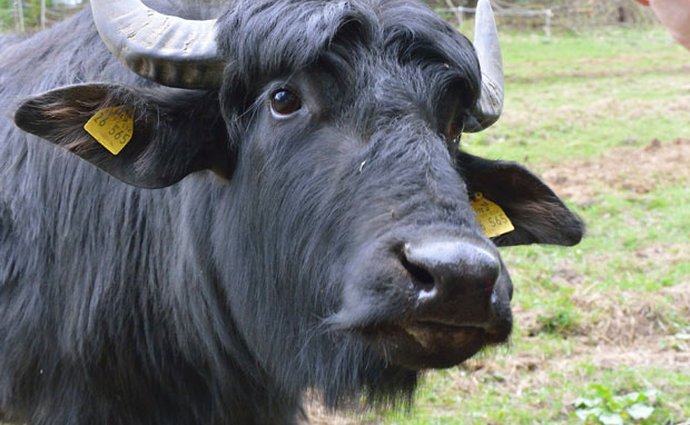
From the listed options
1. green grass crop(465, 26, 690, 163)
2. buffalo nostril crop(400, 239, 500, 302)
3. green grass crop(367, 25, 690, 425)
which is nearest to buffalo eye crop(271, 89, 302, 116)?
buffalo nostril crop(400, 239, 500, 302)

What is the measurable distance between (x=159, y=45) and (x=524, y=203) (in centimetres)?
185

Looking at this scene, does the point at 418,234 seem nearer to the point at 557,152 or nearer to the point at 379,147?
the point at 379,147

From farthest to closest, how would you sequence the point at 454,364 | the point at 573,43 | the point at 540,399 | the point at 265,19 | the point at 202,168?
the point at 573,43 < the point at 540,399 < the point at 202,168 < the point at 265,19 < the point at 454,364

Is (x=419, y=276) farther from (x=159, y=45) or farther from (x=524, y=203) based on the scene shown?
(x=524, y=203)

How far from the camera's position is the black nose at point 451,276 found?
2.77 meters

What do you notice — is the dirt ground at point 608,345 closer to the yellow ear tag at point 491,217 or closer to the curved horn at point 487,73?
the yellow ear tag at point 491,217

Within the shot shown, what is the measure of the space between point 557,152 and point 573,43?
1808 centimetres

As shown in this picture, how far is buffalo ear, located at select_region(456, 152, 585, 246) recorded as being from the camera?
4301 millimetres

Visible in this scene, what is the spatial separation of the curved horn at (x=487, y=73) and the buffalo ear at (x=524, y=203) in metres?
0.21

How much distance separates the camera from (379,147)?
130 inches

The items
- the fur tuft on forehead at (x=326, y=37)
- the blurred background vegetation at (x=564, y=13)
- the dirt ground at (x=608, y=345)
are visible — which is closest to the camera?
the fur tuft on forehead at (x=326, y=37)

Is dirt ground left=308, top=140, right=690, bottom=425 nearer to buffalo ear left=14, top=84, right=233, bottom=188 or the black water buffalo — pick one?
the black water buffalo

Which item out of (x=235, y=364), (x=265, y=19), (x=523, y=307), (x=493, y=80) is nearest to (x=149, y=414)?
(x=235, y=364)

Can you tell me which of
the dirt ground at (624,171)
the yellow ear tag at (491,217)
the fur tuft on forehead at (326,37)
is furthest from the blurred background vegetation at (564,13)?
the fur tuft on forehead at (326,37)
